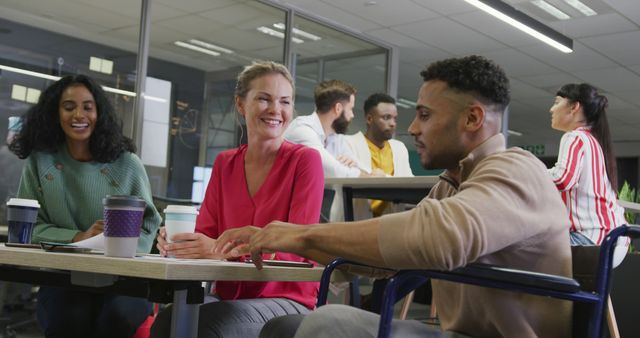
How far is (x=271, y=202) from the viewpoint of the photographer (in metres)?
1.83

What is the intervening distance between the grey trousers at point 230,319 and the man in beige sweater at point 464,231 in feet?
0.24

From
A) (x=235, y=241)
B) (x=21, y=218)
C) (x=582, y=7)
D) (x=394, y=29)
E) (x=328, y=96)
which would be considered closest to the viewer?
(x=235, y=241)

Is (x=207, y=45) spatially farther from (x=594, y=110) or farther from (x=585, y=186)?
(x=585, y=186)

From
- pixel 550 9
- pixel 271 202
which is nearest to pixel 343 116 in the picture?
pixel 550 9

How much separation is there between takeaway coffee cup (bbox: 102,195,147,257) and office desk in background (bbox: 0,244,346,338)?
0.18 feet

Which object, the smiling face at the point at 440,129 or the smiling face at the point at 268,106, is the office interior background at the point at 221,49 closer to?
the smiling face at the point at 268,106

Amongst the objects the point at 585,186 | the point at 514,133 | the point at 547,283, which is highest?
the point at 514,133

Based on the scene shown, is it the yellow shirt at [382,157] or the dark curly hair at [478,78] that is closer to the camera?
the dark curly hair at [478,78]

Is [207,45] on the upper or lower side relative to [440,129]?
upper

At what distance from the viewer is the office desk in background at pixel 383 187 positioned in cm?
314

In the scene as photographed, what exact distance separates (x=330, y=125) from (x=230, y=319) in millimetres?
3178

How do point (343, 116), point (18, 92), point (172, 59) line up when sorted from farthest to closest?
point (172, 59) → point (18, 92) → point (343, 116)

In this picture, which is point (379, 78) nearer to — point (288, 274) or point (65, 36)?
point (65, 36)

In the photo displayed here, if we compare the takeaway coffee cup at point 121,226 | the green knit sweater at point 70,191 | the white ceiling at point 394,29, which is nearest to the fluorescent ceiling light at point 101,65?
the white ceiling at point 394,29
